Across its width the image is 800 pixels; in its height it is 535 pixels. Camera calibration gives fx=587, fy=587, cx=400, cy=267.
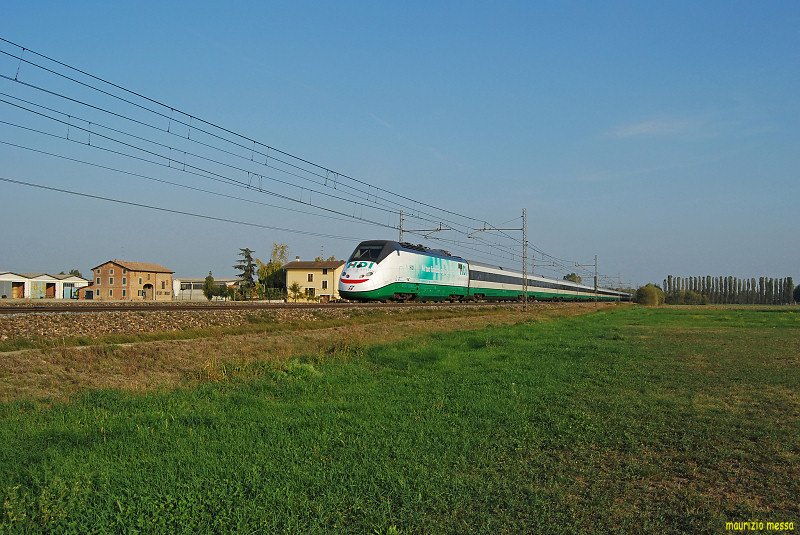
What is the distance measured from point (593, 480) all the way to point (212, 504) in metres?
3.70

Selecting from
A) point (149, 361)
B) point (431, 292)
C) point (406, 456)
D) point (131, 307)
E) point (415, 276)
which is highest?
point (415, 276)

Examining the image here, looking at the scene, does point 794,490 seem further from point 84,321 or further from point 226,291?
point 226,291

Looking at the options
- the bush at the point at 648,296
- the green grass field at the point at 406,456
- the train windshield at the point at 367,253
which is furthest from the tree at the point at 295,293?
the bush at the point at 648,296

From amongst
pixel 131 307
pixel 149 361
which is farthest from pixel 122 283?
pixel 149 361

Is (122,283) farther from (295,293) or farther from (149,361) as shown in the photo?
(149,361)

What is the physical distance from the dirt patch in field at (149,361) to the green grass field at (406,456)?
996 millimetres

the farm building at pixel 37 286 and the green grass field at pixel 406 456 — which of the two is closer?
the green grass field at pixel 406 456

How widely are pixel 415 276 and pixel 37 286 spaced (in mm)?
56364

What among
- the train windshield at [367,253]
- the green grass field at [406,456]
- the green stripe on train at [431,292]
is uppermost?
the train windshield at [367,253]

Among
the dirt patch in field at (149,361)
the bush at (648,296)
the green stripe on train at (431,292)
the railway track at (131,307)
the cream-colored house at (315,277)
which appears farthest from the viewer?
the bush at (648,296)

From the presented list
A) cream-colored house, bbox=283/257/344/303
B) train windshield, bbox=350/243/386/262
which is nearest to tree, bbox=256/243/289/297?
cream-colored house, bbox=283/257/344/303

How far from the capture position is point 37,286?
238 feet

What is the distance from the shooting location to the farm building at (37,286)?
2559 inches

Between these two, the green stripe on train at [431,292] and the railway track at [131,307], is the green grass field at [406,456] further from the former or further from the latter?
the green stripe on train at [431,292]
